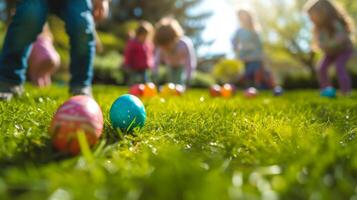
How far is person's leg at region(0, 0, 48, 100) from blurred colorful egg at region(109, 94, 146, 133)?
1.50 metres

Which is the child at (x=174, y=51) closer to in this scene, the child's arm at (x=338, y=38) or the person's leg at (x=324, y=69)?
the person's leg at (x=324, y=69)

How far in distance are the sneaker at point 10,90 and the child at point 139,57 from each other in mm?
6806

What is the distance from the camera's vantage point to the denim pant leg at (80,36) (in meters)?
3.62

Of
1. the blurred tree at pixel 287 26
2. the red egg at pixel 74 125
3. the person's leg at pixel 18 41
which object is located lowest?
the blurred tree at pixel 287 26

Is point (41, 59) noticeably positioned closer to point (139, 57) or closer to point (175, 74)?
point (139, 57)

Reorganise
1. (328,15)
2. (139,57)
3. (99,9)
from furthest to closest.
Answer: (139,57) → (328,15) → (99,9)

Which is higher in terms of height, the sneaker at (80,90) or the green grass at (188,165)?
the green grass at (188,165)

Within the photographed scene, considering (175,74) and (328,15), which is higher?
(328,15)

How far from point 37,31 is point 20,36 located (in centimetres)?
15

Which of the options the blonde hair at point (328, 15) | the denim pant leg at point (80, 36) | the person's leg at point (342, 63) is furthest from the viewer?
the person's leg at point (342, 63)

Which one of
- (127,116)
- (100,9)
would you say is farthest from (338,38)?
(127,116)

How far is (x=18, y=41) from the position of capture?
3619mm

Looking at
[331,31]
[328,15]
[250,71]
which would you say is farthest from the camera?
[250,71]

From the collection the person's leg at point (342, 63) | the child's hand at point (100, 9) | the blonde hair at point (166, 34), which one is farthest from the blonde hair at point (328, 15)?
the child's hand at point (100, 9)
